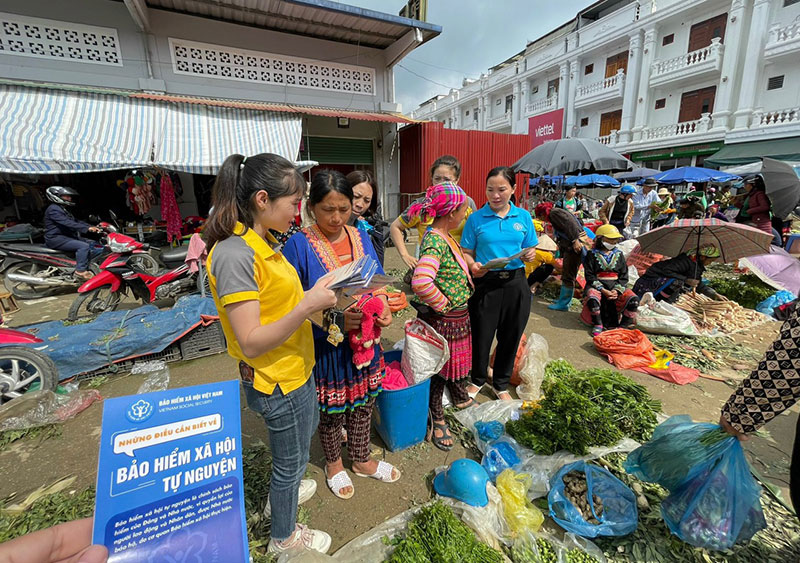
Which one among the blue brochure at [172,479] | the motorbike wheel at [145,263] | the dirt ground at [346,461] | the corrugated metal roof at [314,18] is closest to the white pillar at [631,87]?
the corrugated metal roof at [314,18]

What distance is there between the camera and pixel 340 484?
2145mm

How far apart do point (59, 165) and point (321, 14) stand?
19.6 feet

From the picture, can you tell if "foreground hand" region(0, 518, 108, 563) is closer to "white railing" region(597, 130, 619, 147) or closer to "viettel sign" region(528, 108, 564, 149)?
"viettel sign" region(528, 108, 564, 149)

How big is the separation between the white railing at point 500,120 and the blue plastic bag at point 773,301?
1070 inches

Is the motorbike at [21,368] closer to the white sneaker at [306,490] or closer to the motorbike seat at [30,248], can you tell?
the white sneaker at [306,490]

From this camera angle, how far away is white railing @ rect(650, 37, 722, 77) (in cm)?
1675

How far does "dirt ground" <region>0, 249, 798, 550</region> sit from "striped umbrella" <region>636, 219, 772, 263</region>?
1579 millimetres

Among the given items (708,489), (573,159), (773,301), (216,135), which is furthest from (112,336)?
(773,301)

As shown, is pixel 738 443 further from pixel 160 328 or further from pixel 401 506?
pixel 160 328

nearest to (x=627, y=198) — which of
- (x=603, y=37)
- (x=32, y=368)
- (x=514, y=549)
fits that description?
(x=514, y=549)

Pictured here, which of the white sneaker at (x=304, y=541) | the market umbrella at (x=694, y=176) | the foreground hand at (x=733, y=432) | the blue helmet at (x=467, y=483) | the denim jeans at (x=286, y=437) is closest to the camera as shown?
the denim jeans at (x=286, y=437)

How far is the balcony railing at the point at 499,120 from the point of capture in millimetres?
28477

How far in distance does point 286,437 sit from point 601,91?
27016 mm

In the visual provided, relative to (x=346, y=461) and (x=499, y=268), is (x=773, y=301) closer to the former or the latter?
(x=499, y=268)
